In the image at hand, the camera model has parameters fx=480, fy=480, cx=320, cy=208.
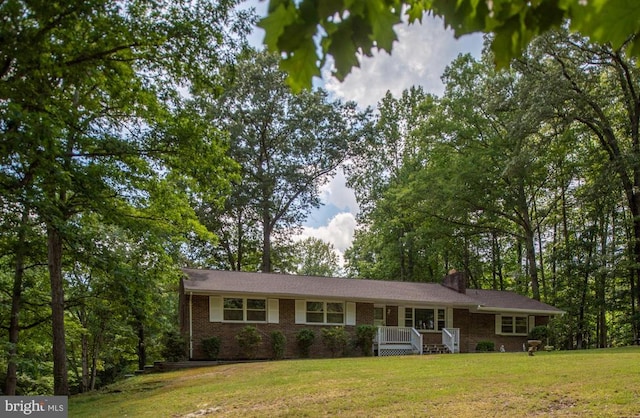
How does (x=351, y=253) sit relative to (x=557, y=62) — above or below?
below

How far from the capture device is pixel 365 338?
20.8m

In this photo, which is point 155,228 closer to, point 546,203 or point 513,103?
point 513,103

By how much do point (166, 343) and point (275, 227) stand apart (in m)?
14.2

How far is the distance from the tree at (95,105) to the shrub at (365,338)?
11.0m

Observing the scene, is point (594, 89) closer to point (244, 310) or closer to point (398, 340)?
point (398, 340)

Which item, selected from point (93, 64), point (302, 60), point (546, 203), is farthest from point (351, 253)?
point (302, 60)

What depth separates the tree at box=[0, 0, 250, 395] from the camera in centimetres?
684

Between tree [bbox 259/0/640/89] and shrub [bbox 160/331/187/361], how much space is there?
17835mm

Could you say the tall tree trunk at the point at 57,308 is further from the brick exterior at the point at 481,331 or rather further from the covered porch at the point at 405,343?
the brick exterior at the point at 481,331

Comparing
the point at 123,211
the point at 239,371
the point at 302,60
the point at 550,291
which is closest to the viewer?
the point at 302,60

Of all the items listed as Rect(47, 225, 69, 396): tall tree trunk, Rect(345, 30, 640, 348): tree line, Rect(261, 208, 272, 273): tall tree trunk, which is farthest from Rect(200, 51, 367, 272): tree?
Rect(47, 225, 69, 396): tall tree trunk

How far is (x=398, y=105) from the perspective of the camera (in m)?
34.6

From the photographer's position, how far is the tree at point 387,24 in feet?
5.49

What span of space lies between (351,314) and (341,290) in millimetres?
1153
